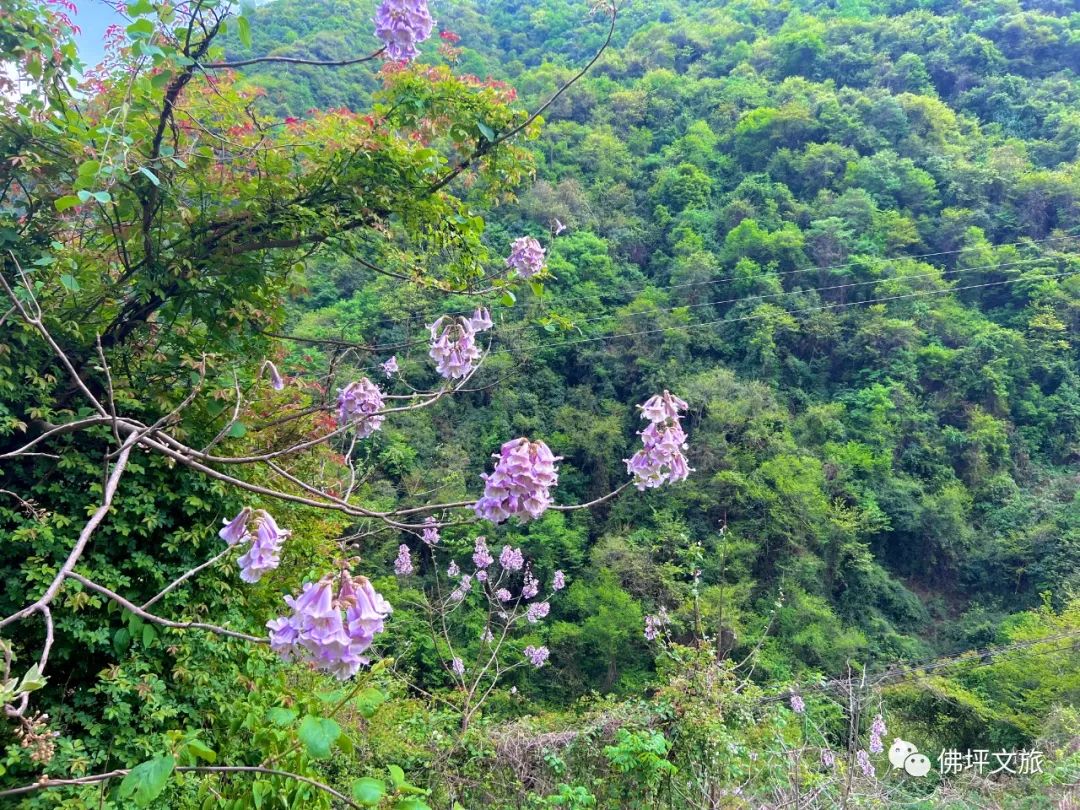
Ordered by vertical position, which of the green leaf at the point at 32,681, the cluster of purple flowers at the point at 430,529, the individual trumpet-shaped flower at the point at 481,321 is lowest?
the cluster of purple flowers at the point at 430,529

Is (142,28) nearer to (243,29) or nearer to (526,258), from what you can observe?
(243,29)

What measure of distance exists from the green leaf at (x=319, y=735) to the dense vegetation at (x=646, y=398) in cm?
23

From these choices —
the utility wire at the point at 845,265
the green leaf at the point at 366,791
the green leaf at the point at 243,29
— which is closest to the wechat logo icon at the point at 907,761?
the green leaf at the point at 366,791

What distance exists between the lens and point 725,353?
59.5ft

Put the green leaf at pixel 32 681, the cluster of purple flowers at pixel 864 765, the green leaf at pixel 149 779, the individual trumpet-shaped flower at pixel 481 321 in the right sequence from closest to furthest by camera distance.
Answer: the green leaf at pixel 32 681, the green leaf at pixel 149 779, the individual trumpet-shaped flower at pixel 481 321, the cluster of purple flowers at pixel 864 765

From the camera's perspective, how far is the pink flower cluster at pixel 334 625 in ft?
3.02

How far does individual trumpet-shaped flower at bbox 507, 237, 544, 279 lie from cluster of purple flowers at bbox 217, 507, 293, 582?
139 centimetres

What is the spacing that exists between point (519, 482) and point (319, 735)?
0.51 m

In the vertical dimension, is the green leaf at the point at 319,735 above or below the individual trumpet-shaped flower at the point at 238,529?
below

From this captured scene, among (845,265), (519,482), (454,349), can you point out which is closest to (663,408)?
(519,482)

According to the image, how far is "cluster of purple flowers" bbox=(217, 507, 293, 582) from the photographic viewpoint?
1.18m

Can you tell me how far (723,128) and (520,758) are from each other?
26.0 m

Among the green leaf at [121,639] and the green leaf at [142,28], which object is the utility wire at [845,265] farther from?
the green leaf at [142,28]

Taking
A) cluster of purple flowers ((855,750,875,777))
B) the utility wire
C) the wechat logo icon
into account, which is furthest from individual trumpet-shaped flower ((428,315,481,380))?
the utility wire
